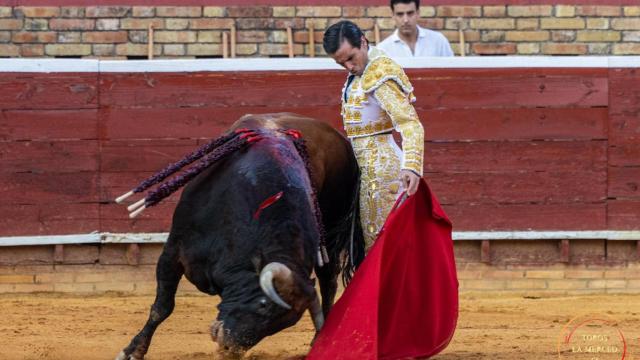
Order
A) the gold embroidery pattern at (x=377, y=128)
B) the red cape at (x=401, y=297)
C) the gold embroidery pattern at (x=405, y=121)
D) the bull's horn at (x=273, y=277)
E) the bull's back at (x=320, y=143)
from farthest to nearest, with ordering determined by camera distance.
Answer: the bull's back at (x=320, y=143)
the gold embroidery pattern at (x=377, y=128)
the gold embroidery pattern at (x=405, y=121)
the red cape at (x=401, y=297)
the bull's horn at (x=273, y=277)

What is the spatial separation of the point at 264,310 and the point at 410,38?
3491 mm

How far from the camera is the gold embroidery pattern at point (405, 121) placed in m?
4.38

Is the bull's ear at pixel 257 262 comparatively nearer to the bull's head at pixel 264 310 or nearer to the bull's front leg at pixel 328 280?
the bull's head at pixel 264 310

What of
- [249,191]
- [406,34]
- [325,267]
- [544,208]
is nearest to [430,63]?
[406,34]

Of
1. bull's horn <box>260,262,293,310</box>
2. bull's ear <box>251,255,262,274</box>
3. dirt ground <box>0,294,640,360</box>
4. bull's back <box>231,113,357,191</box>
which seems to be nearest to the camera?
bull's horn <box>260,262,293,310</box>

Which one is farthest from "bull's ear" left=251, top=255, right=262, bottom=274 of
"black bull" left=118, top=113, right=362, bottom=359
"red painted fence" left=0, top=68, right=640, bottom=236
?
"red painted fence" left=0, top=68, right=640, bottom=236

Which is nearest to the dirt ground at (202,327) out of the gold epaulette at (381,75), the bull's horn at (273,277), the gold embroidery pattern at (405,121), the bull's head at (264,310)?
the bull's head at (264,310)

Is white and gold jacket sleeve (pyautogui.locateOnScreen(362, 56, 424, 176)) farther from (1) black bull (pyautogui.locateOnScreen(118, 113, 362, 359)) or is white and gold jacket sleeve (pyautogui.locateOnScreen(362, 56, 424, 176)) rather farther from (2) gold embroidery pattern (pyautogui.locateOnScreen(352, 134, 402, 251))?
(1) black bull (pyautogui.locateOnScreen(118, 113, 362, 359))

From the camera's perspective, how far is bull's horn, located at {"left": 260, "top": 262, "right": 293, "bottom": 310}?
3734 millimetres

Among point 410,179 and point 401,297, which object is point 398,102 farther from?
point 401,297

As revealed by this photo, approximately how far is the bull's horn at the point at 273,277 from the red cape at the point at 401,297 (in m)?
0.44

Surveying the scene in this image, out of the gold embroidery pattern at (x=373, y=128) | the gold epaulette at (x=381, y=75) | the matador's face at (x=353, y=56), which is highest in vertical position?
the matador's face at (x=353, y=56)

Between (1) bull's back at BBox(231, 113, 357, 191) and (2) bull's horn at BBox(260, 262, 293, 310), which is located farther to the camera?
(1) bull's back at BBox(231, 113, 357, 191)

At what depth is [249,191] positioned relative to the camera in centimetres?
415
